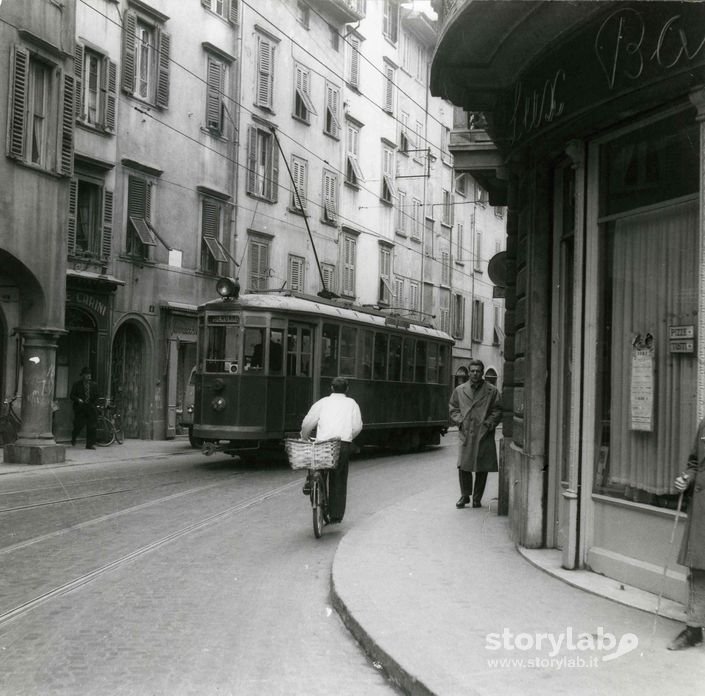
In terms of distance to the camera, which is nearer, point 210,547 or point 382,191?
point 210,547

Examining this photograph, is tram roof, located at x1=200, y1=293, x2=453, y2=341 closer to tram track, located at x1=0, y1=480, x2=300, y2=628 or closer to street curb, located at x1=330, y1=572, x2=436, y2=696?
tram track, located at x1=0, y1=480, x2=300, y2=628

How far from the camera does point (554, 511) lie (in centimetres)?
859

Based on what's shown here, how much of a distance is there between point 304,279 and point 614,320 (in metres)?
24.4

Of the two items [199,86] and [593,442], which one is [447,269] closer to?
[199,86]

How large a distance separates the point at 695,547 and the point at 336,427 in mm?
4849

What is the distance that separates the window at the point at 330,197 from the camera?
109 feet

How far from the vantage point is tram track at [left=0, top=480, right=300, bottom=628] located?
6465 millimetres

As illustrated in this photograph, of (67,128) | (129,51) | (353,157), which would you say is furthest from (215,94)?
(353,157)

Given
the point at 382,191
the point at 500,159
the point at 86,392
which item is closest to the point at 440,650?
the point at 500,159

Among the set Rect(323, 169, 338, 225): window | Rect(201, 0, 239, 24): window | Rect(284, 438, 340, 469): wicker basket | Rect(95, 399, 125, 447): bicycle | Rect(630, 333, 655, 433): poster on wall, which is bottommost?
Rect(95, 399, 125, 447): bicycle

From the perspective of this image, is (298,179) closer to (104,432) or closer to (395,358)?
(395,358)

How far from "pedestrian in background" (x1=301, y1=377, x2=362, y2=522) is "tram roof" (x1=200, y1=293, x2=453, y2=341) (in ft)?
22.6

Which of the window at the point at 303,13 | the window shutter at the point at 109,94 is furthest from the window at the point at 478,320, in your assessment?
the window shutter at the point at 109,94

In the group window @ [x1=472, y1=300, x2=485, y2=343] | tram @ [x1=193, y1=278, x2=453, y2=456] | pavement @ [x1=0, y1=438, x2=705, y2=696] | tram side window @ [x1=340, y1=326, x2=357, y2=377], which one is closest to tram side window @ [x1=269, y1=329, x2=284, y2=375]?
tram @ [x1=193, y1=278, x2=453, y2=456]
